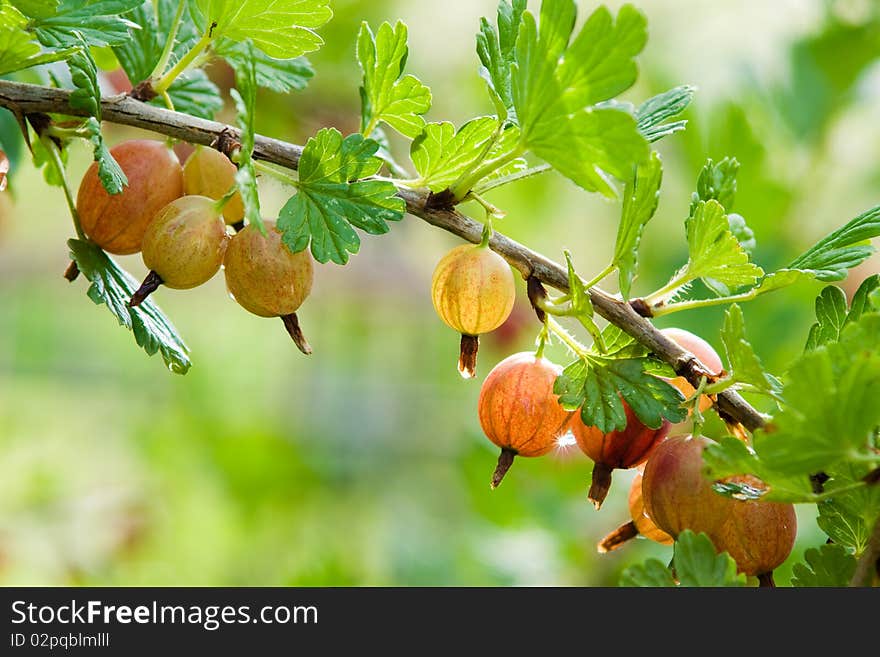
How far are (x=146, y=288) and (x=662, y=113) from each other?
32 centimetres

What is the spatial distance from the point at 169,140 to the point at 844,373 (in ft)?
1.38

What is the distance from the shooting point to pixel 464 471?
161 cm

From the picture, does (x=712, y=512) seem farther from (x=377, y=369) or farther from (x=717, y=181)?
(x=377, y=369)

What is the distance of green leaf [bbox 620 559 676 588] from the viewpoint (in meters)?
0.45

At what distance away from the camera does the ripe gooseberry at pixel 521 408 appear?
0.55 meters

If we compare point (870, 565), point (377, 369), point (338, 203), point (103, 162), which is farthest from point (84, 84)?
point (377, 369)

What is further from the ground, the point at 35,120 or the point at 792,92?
the point at 792,92

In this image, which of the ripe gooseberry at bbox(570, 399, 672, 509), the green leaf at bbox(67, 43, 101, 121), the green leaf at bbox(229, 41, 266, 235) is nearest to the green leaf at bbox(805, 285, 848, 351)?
the ripe gooseberry at bbox(570, 399, 672, 509)

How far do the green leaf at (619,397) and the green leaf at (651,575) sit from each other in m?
0.08

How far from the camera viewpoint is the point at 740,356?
0.47m

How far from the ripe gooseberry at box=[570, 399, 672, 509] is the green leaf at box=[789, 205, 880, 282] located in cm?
13

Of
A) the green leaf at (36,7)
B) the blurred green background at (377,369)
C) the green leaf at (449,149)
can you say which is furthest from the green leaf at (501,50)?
the blurred green background at (377,369)

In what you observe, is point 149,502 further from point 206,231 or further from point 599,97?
point 599,97
